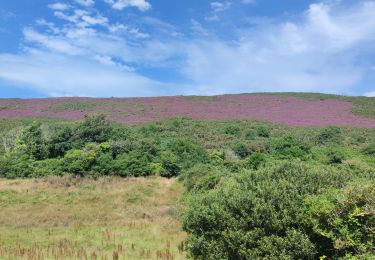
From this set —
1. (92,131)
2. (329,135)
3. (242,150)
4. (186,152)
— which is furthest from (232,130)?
(92,131)

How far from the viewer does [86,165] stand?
82.5 feet

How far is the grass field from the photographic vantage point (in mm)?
11469

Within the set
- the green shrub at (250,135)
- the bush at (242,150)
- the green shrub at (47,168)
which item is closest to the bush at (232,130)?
the green shrub at (250,135)

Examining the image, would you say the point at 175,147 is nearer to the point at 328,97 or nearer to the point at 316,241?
the point at 316,241

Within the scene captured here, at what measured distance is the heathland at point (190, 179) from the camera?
24.3 ft

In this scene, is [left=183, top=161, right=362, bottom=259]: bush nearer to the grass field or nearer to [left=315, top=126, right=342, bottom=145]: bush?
the grass field

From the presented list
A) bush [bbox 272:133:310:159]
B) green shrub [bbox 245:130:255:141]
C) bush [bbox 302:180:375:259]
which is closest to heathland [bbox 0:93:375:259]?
bush [bbox 302:180:375:259]

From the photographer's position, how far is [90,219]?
1672 cm

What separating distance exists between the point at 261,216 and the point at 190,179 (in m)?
13.4

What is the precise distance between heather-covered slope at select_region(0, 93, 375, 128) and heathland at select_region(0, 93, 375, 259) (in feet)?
0.74

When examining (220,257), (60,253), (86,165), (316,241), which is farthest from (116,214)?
(316,241)

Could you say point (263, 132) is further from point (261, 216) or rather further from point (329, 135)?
point (261, 216)

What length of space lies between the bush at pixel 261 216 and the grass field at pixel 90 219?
2.99 m

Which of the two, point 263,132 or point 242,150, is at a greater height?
point 263,132
